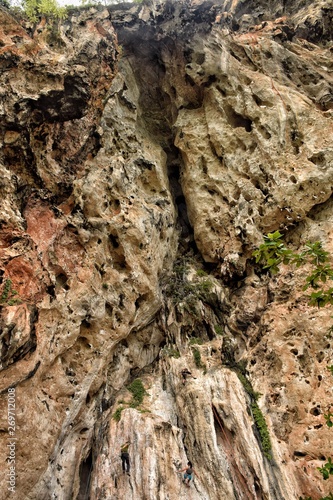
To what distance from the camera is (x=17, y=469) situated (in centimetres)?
862

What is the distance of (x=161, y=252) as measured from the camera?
15.4m

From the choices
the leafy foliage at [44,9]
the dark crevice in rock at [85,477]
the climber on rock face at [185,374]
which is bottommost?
the dark crevice in rock at [85,477]

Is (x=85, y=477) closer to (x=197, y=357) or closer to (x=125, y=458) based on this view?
(x=125, y=458)

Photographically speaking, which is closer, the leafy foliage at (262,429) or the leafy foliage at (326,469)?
the leafy foliage at (326,469)

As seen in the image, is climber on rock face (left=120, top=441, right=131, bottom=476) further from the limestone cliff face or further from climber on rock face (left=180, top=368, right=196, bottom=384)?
climber on rock face (left=180, top=368, right=196, bottom=384)

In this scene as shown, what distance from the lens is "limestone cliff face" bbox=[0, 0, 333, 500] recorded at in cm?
973

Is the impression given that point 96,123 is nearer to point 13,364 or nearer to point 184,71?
point 184,71

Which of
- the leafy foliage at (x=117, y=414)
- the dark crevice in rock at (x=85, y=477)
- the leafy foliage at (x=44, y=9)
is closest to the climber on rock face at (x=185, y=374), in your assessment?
the leafy foliage at (x=117, y=414)

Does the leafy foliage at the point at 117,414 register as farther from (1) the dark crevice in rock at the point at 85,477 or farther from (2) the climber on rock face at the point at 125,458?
(1) the dark crevice in rock at the point at 85,477

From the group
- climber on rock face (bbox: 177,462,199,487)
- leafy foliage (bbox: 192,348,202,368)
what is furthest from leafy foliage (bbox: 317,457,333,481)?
leafy foliage (bbox: 192,348,202,368)

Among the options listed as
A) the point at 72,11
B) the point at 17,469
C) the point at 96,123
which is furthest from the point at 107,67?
the point at 17,469

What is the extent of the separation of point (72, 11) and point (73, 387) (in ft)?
68.2

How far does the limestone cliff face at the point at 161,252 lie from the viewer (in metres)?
9.73

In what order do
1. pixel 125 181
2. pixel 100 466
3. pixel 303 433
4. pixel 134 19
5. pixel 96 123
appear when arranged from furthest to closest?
pixel 134 19 → pixel 96 123 → pixel 125 181 → pixel 303 433 → pixel 100 466
